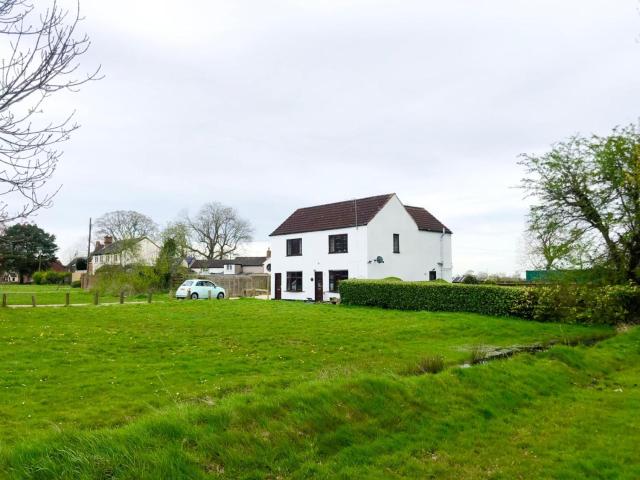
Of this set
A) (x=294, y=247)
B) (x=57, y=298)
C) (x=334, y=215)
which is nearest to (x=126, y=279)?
(x=57, y=298)

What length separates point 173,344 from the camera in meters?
14.3

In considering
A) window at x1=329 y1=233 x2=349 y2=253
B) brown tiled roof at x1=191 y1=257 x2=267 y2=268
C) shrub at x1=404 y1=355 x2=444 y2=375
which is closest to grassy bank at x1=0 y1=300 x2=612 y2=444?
shrub at x1=404 y1=355 x2=444 y2=375

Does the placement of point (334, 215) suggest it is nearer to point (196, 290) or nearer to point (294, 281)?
point (294, 281)

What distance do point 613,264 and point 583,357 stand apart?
368 inches

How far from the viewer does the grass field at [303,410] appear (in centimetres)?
540

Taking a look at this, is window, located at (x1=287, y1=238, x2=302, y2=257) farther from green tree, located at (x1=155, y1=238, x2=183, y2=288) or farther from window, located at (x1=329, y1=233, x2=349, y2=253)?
green tree, located at (x1=155, y1=238, x2=183, y2=288)

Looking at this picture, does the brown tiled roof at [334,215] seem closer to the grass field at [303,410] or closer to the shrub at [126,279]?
the shrub at [126,279]

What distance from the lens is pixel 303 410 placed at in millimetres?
6762

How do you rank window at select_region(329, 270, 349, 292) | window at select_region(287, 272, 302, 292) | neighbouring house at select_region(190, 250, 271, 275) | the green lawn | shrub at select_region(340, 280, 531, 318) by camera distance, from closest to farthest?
shrub at select_region(340, 280, 531, 318) → the green lawn → window at select_region(329, 270, 349, 292) → window at select_region(287, 272, 302, 292) → neighbouring house at select_region(190, 250, 271, 275)

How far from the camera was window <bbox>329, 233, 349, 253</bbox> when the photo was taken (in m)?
36.2

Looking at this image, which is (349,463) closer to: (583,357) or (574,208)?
(583,357)

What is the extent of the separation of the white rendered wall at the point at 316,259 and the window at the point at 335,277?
278 millimetres

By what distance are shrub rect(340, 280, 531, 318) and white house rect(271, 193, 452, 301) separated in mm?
4391

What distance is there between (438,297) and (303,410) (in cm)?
2137
